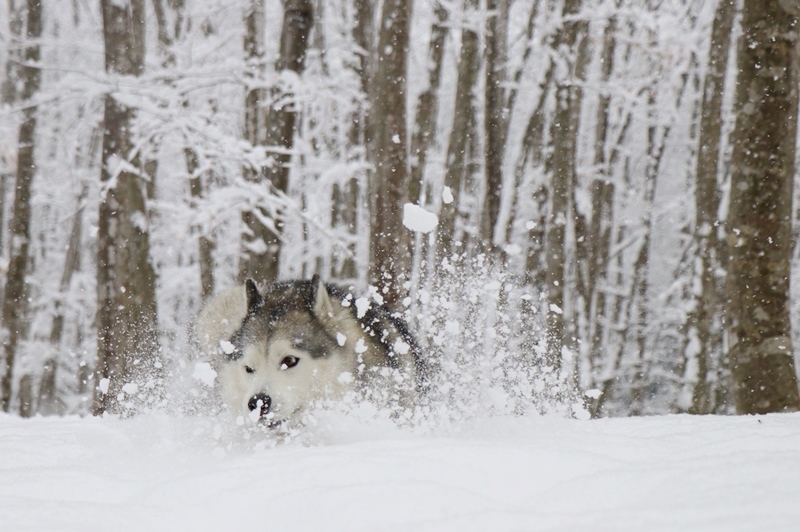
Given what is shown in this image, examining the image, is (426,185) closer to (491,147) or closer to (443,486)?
(491,147)

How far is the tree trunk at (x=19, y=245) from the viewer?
11.9 metres

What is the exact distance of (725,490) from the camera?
2.18m

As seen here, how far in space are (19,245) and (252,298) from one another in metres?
9.12

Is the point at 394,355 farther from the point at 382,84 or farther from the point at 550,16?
the point at 550,16

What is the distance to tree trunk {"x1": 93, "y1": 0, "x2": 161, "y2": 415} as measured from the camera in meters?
8.06

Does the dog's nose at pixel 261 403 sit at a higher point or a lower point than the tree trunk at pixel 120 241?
lower

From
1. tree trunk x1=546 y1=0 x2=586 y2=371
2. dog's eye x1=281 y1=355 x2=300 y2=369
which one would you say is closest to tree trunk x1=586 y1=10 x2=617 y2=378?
tree trunk x1=546 y1=0 x2=586 y2=371

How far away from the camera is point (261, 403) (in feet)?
13.9

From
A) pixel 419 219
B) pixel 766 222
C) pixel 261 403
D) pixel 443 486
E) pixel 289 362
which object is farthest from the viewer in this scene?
pixel 419 219

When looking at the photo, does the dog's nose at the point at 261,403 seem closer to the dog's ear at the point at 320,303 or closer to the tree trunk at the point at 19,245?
the dog's ear at the point at 320,303

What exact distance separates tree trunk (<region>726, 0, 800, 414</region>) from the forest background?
0.06ft

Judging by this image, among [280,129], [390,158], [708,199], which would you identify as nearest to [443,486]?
[390,158]

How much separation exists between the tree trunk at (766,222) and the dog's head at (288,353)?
3.02 metres

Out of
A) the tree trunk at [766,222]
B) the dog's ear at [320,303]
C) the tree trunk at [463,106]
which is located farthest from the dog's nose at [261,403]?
the tree trunk at [463,106]
